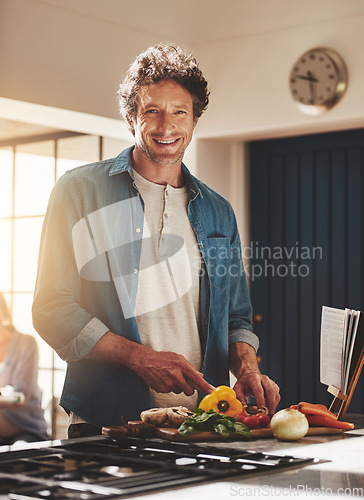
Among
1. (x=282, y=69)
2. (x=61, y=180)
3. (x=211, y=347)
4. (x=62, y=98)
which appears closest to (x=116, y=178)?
(x=61, y=180)

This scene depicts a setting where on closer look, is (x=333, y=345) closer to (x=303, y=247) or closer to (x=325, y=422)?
(x=325, y=422)

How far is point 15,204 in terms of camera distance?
5941mm

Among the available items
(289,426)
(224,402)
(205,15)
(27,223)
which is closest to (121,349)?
(224,402)

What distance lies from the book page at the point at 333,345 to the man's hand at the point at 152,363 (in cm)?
43

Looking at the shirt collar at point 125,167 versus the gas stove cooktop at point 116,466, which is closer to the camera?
the gas stove cooktop at point 116,466

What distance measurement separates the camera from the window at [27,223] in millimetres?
5641

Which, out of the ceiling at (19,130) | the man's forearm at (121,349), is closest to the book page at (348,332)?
the man's forearm at (121,349)

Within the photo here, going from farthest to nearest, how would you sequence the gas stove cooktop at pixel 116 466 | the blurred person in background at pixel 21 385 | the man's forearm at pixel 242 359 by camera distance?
the blurred person in background at pixel 21 385
the man's forearm at pixel 242 359
the gas stove cooktop at pixel 116 466

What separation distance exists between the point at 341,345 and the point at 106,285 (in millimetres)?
801

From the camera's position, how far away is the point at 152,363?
7.84ft

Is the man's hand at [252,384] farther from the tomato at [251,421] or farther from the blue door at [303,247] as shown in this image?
the blue door at [303,247]

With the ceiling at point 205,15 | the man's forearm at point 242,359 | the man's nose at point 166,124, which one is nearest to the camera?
the man's forearm at point 242,359

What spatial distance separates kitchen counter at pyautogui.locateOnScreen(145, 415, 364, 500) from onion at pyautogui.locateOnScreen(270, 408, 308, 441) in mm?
63

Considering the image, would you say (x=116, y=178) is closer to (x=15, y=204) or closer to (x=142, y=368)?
(x=142, y=368)
